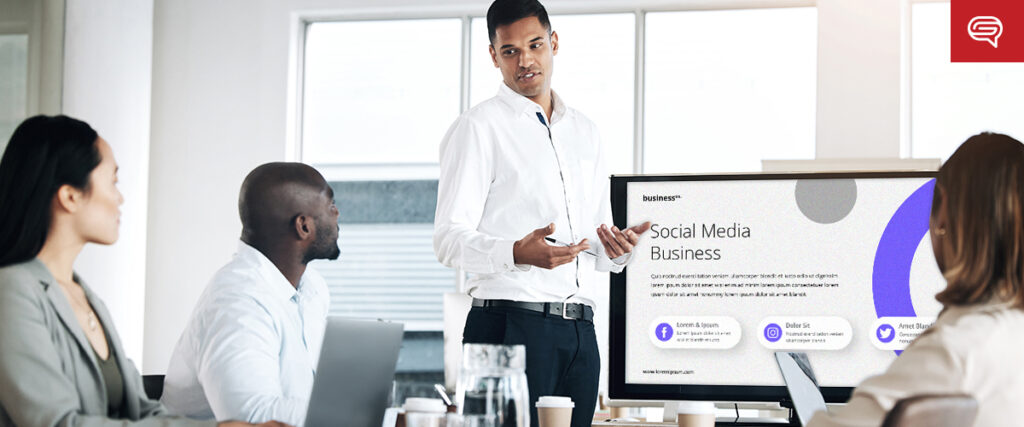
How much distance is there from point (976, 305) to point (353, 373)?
2.68 ft

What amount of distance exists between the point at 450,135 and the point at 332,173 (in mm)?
4233

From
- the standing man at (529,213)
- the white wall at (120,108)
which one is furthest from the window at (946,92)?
the white wall at (120,108)

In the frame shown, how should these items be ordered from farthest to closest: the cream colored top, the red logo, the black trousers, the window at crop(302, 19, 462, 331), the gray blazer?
1. the window at crop(302, 19, 462, 331)
2. the red logo
3. the black trousers
4. the gray blazer
5. the cream colored top

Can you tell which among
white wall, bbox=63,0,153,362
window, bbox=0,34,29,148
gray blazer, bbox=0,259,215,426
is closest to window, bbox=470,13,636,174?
white wall, bbox=63,0,153,362

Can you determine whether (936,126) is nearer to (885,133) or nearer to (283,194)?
(885,133)

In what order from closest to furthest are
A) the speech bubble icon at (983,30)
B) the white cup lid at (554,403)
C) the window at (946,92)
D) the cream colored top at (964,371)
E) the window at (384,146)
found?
the cream colored top at (964,371), the white cup lid at (554,403), the speech bubble icon at (983,30), the window at (946,92), the window at (384,146)

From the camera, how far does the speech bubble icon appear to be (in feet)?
19.4

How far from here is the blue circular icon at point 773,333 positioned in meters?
2.17

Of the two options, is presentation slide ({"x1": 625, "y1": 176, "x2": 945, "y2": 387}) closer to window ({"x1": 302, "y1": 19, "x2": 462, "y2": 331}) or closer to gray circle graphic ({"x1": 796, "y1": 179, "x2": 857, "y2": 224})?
gray circle graphic ({"x1": 796, "y1": 179, "x2": 857, "y2": 224})

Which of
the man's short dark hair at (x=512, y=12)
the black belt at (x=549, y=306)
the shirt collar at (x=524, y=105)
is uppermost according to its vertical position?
the man's short dark hair at (x=512, y=12)

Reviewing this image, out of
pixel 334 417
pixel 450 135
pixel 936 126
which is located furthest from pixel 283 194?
pixel 936 126

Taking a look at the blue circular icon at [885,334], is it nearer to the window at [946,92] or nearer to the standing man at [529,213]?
the standing man at [529,213]

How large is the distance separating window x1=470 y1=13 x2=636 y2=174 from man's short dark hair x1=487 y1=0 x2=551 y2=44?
150 inches

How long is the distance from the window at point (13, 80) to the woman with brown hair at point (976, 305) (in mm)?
5216
